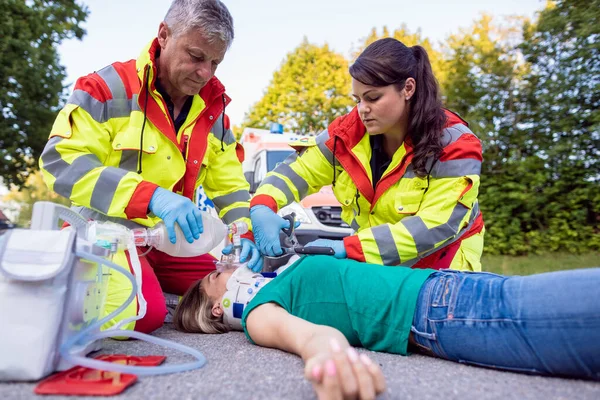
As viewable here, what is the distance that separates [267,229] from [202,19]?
1135 mm

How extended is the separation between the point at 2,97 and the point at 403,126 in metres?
10.5

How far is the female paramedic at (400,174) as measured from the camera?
2.42 m

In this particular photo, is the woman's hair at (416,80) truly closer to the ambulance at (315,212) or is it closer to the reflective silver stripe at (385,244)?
the reflective silver stripe at (385,244)

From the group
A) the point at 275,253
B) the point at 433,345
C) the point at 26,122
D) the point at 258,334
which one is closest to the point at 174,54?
the point at 275,253

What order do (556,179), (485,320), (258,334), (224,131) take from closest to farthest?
(485,320), (258,334), (224,131), (556,179)

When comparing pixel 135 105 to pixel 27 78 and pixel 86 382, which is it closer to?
pixel 86 382

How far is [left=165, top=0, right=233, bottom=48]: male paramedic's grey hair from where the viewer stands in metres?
2.63

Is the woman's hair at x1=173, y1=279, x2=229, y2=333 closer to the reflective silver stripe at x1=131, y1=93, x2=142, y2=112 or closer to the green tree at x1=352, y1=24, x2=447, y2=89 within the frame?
the reflective silver stripe at x1=131, y1=93, x2=142, y2=112

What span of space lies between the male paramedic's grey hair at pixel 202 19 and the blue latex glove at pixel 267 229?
3.10 ft

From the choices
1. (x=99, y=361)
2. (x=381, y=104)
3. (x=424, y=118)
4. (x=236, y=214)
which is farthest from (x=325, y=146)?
(x=99, y=361)

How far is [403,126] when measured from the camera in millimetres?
2760

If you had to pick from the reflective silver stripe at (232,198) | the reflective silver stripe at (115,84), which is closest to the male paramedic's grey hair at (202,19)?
the reflective silver stripe at (115,84)

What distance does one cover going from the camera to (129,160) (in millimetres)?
2801

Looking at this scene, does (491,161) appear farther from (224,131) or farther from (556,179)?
(224,131)
